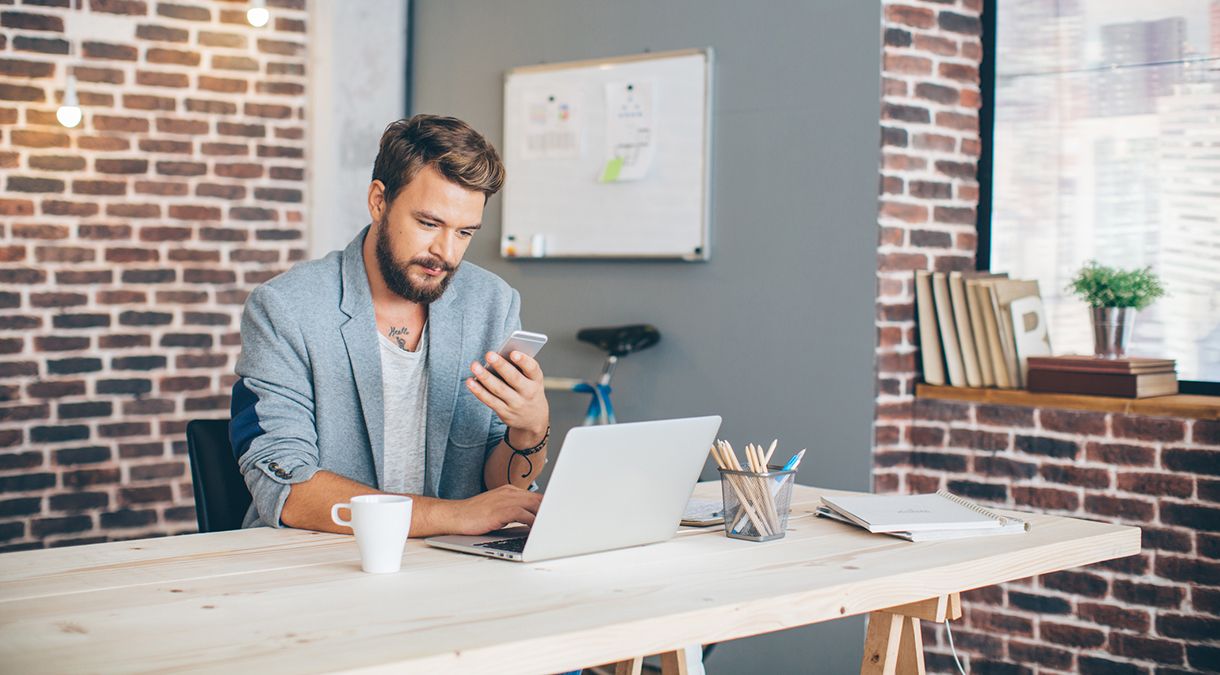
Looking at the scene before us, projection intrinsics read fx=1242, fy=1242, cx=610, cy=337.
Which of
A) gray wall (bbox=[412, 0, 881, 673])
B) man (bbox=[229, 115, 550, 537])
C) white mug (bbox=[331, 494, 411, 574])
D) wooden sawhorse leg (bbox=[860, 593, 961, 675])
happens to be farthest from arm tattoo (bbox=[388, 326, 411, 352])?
gray wall (bbox=[412, 0, 881, 673])

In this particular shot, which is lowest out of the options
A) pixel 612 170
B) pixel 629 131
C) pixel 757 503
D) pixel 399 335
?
pixel 757 503

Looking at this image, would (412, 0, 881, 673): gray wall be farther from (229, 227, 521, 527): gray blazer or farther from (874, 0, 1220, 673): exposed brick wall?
(229, 227, 521, 527): gray blazer

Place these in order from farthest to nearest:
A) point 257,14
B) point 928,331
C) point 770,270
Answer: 1. point 257,14
2. point 770,270
3. point 928,331

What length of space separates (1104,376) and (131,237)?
3052mm

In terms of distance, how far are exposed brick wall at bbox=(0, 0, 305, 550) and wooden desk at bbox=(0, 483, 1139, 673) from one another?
2.52 meters

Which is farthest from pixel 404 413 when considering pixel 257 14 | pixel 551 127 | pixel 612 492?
pixel 257 14

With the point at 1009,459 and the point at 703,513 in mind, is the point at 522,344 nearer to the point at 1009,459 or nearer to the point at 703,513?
the point at 703,513

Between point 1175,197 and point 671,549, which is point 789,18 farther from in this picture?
point 671,549

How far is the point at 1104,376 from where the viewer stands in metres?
3.17

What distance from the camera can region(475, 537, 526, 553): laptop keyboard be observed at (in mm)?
1701

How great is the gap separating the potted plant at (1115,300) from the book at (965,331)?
31cm

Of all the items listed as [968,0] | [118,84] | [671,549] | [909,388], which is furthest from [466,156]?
[118,84]

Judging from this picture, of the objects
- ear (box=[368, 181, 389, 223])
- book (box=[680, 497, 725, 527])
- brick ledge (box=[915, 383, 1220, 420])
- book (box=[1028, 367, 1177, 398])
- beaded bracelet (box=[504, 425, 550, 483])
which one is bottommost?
book (box=[680, 497, 725, 527])

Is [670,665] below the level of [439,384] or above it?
below
